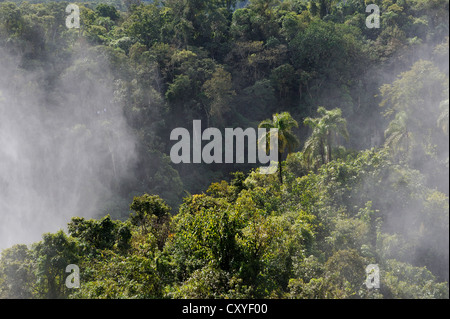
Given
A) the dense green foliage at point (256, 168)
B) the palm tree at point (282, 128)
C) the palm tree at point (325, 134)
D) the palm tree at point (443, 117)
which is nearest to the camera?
the palm tree at point (443, 117)

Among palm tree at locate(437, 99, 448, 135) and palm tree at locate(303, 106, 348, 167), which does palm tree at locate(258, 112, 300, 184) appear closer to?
palm tree at locate(303, 106, 348, 167)

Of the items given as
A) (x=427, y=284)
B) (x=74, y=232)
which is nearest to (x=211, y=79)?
(x=74, y=232)

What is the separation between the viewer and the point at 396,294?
13.5 metres

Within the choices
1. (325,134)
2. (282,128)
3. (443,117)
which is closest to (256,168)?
(325,134)

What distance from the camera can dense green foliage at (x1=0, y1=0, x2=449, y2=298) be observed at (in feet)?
45.8

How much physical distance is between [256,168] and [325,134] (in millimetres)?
7930

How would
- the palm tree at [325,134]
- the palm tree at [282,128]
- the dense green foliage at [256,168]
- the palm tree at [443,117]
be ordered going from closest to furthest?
the palm tree at [443,117] < the dense green foliage at [256,168] < the palm tree at [282,128] < the palm tree at [325,134]

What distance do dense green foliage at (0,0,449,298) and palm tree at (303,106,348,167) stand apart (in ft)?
0.36

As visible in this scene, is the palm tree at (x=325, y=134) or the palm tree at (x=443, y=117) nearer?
the palm tree at (x=443, y=117)

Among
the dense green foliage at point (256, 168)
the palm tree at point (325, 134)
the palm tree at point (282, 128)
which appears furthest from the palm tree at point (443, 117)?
the palm tree at point (325, 134)

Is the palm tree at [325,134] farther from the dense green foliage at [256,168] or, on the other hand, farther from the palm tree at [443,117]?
the palm tree at [443,117]

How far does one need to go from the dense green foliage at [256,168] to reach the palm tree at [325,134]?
0.11m

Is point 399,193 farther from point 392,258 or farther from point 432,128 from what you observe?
point 432,128

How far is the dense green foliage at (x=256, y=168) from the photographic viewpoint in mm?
13945
